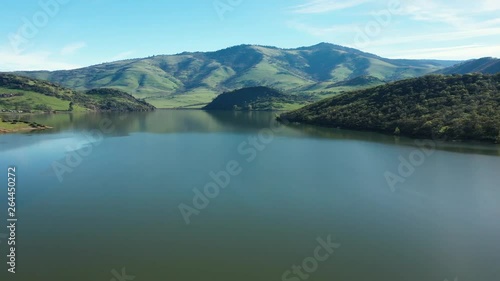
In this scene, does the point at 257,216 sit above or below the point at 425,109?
below

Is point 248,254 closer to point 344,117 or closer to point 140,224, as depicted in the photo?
point 140,224

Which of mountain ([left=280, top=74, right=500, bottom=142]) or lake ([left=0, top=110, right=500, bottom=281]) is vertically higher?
mountain ([left=280, top=74, right=500, bottom=142])

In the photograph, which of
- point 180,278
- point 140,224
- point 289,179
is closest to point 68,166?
point 140,224

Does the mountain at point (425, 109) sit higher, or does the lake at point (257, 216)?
the mountain at point (425, 109)

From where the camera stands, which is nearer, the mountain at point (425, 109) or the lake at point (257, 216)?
the lake at point (257, 216)
